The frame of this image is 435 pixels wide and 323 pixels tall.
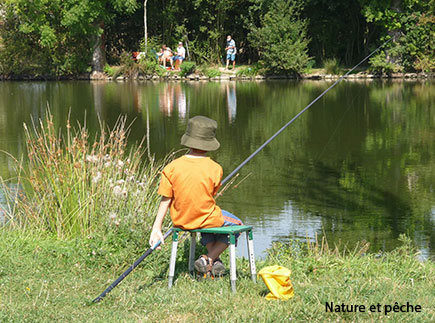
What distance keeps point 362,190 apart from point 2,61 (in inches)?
1002

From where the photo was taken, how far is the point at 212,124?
4496 millimetres

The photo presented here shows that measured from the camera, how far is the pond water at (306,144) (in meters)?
7.78

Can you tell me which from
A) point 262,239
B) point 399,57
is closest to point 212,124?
point 262,239

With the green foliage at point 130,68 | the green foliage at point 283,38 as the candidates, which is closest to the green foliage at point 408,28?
the green foliage at point 283,38

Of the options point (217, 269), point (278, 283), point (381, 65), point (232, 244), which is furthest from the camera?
point (381, 65)

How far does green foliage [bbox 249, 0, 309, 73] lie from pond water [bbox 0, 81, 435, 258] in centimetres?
276

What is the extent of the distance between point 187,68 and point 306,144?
17.9 m

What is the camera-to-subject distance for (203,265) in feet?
15.1

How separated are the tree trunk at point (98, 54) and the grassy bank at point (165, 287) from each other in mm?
26242

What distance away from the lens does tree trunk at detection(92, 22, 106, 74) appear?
31141 mm

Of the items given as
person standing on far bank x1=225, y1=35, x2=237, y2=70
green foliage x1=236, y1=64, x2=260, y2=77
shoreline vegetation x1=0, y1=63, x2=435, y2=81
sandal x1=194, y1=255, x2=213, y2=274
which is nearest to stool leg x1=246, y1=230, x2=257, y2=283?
sandal x1=194, y1=255, x2=213, y2=274

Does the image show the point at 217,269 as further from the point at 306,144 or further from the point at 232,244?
the point at 306,144

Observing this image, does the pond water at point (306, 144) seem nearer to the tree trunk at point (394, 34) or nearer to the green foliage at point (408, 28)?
the green foliage at point (408, 28)

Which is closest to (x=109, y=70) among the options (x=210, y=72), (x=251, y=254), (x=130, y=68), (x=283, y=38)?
(x=130, y=68)
